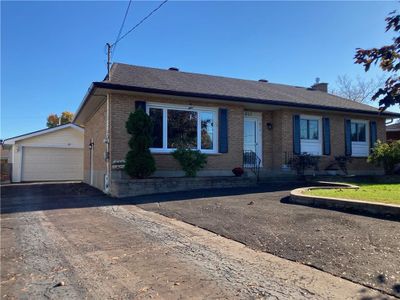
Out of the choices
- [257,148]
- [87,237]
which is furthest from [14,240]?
[257,148]

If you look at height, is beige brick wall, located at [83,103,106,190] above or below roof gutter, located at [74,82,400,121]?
below

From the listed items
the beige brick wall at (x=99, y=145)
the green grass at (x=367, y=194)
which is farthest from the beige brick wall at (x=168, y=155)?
the green grass at (x=367, y=194)

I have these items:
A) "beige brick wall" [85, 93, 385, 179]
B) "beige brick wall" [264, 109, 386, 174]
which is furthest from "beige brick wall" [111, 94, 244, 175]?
"beige brick wall" [264, 109, 386, 174]

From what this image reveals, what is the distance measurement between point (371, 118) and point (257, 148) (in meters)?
7.02

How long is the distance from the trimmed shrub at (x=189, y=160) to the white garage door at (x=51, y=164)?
14489 millimetres

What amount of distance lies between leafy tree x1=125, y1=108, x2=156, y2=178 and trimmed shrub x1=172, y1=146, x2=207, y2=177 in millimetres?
1176

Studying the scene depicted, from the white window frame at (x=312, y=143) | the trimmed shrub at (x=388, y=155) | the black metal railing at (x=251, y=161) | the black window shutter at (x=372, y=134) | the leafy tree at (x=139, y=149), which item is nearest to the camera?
the leafy tree at (x=139, y=149)

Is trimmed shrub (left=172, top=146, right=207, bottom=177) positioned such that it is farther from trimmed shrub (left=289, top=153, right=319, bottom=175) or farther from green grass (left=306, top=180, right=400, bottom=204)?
trimmed shrub (left=289, top=153, right=319, bottom=175)

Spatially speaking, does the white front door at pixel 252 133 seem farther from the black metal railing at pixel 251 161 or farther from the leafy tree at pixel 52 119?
the leafy tree at pixel 52 119

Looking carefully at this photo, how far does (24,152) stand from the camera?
23.8 meters

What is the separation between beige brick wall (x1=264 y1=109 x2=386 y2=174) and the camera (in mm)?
15609

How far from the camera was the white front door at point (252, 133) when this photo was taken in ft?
51.4

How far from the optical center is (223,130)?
1395cm

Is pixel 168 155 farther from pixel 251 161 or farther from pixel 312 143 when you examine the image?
pixel 312 143
